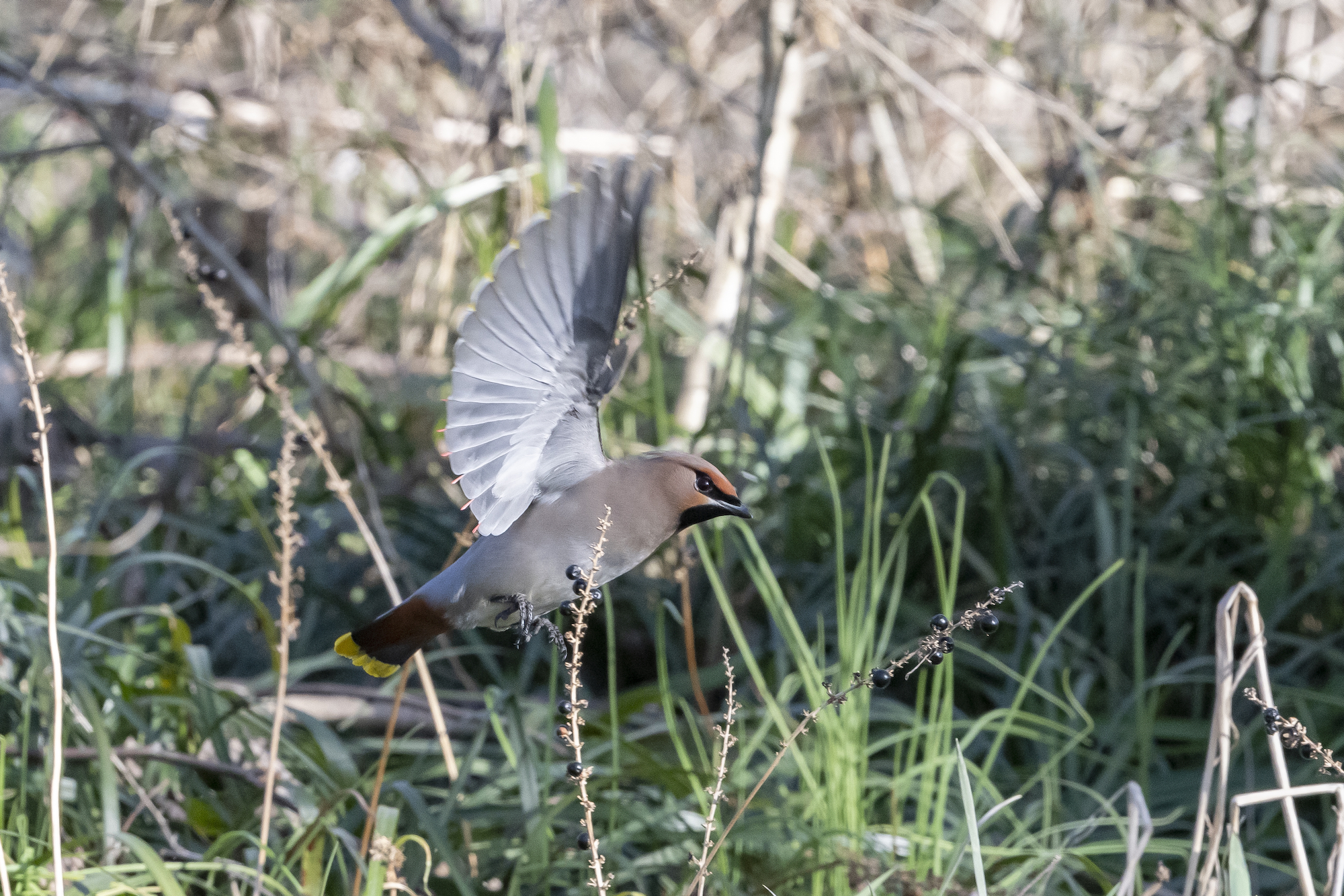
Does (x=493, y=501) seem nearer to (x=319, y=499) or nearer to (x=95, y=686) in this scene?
(x=95, y=686)

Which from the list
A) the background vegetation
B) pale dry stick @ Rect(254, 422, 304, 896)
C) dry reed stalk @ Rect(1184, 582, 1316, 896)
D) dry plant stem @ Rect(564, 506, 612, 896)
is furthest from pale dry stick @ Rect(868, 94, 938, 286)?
dry plant stem @ Rect(564, 506, 612, 896)

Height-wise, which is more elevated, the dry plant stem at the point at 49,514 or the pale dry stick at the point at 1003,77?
the pale dry stick at the point at 1003,77

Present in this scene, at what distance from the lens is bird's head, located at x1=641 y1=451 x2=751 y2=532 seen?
125 cm

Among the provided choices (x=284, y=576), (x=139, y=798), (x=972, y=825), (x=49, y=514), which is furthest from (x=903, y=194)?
(x=49, y=514)

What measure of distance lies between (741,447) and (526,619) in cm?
173

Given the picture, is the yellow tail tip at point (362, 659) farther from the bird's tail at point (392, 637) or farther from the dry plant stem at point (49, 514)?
the dry plant stem at point (49, 514)

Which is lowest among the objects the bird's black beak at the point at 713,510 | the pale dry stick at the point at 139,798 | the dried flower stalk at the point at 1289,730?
the pale dry stick at the point at 139,798

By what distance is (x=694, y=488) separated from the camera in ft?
4.15

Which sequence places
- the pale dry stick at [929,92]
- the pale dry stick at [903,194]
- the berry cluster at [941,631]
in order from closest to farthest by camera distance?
the berry cluster at [941,631]
the pale dry stick at [929,92]
the pale dry stick at [903,194]

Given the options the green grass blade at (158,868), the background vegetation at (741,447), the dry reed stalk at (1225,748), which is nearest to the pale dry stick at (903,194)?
the background vegetation at (741,447)

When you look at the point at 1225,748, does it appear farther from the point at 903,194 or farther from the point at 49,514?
the point at 903,194

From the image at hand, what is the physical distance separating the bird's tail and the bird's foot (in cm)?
7

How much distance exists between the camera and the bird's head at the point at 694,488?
1.25 metres

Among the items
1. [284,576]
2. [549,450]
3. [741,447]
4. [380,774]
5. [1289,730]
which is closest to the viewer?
[1289,730]
